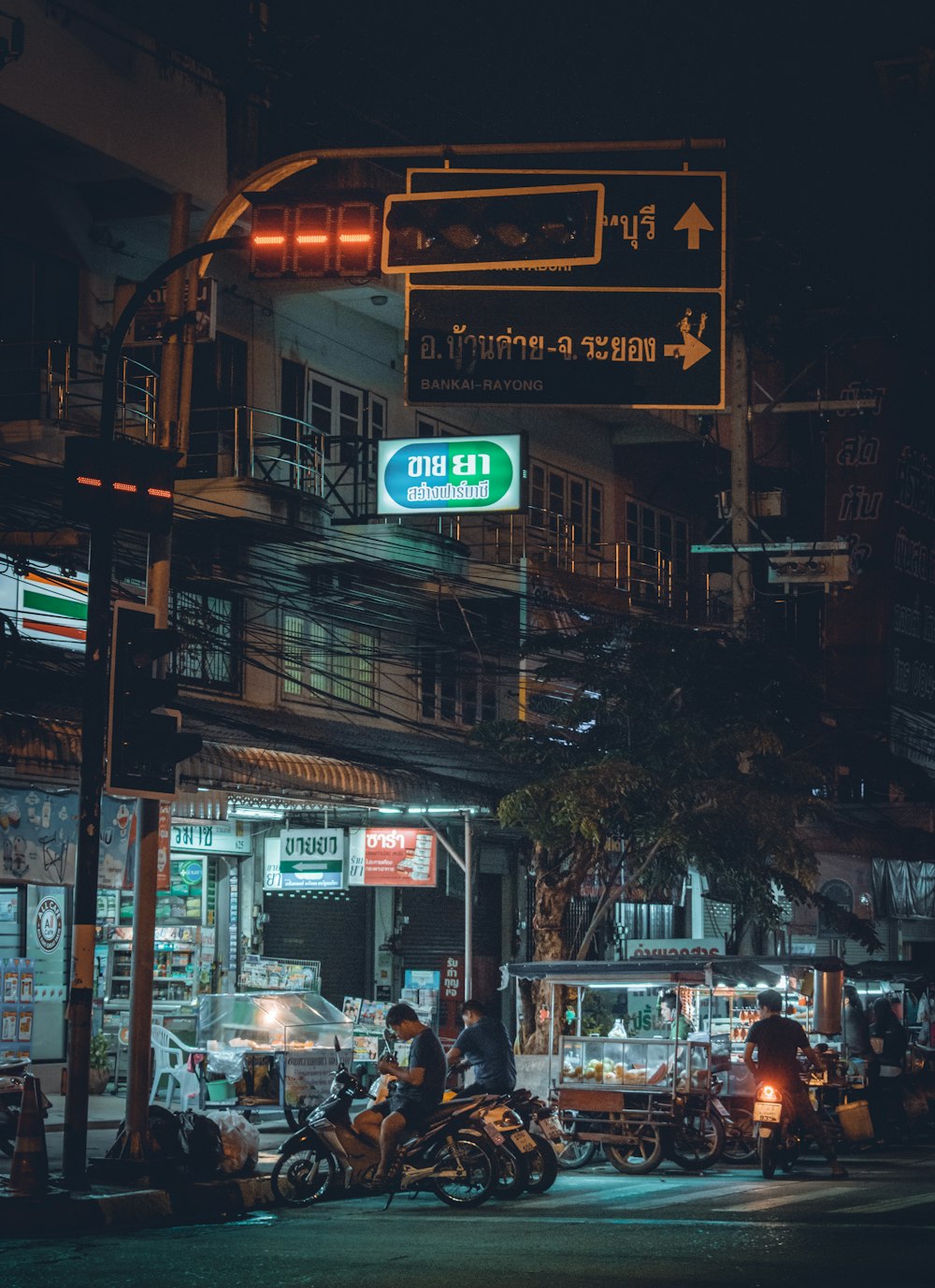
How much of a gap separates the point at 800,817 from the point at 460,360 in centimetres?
1215

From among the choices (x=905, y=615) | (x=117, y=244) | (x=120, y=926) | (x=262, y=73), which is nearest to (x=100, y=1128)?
(x=120, y=926)

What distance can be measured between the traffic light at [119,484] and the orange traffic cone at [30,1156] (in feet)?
15.0

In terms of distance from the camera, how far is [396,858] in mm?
23859

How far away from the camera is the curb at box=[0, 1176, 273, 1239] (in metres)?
12.8

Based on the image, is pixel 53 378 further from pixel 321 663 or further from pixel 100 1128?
pixel 100 1128

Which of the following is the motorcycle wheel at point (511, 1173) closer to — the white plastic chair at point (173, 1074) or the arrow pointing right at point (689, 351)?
the white plastic chair at point (173, 1074)

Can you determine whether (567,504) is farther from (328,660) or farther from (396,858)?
(396,858)

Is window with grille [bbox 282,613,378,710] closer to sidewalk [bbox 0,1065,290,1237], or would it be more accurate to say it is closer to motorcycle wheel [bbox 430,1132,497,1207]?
sidewalk [bbox 0,1065,290,1237]

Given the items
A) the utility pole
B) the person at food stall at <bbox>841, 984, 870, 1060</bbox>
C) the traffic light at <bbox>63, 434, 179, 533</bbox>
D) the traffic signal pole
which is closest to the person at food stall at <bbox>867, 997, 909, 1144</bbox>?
the person at food stall at <bbox>841, 984, 870, 1060</bbox>

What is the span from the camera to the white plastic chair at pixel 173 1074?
19.0 metres

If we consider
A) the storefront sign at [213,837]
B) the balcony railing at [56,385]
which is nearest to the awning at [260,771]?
the storefront sign at [213,837]

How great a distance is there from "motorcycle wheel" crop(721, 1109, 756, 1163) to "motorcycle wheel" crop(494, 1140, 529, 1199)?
4228 millimetres

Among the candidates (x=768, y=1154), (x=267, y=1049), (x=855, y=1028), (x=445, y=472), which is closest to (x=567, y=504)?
(x=445, y=472)

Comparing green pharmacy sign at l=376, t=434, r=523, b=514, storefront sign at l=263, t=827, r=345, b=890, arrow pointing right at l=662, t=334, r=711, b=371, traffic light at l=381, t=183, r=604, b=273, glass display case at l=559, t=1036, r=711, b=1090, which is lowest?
glass display case at l=559, t=1036, r=711, b=1090
